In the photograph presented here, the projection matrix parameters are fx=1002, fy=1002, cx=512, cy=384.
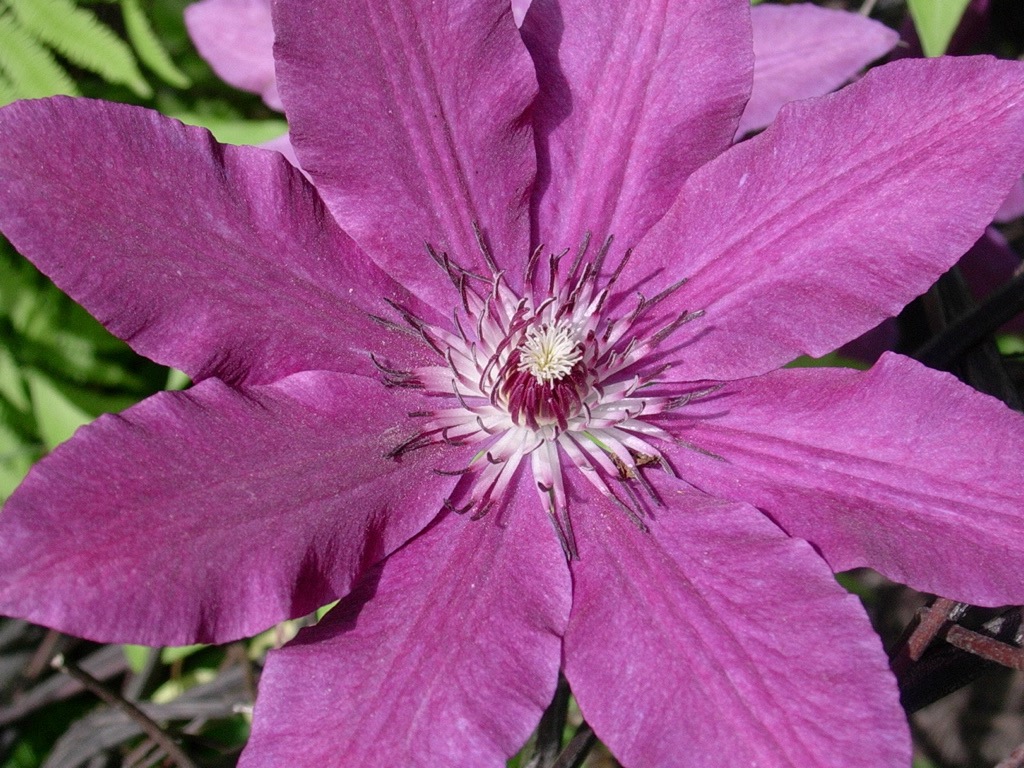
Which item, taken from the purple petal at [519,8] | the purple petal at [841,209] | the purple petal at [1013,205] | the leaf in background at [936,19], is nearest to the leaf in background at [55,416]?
the purple petal at [519,8]

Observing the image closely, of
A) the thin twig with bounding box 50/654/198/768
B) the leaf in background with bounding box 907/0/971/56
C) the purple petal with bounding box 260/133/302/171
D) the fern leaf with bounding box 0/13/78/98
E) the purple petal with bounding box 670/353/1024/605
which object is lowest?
the thin twig with bounding box 50/654/198/768

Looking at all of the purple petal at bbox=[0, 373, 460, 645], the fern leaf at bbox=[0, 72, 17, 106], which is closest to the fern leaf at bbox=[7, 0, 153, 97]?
the fern leaf at bbox=[0, 72, 17, 106]

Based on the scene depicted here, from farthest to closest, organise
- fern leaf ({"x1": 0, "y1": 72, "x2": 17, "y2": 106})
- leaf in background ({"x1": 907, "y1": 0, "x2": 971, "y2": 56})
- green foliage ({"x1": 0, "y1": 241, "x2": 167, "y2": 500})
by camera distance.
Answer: green foliage ({"x1": 0, "y1": 241, "x2": 167, "y2": 500}) → fern leaf ({"x1": 0, "y1": 72, "x2": 17, "y2": 106}) → leaf in background ({"x1": 907, "y1": 0, "x2": 971, "y2": 56})

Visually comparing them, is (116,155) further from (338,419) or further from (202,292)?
(338,419)

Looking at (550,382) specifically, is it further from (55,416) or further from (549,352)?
(55,416)

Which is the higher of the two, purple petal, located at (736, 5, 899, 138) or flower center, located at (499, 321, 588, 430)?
purple petal, located at (736, 5, 899, 138)

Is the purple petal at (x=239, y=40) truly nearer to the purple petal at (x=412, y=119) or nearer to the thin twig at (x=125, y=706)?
the purple petal at (x=412, y=119)

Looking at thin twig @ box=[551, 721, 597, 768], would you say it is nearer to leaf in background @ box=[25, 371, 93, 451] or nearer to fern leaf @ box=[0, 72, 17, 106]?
leaf in background @ box=[25, 371, 93, 451]
